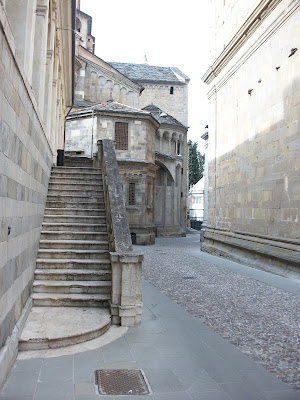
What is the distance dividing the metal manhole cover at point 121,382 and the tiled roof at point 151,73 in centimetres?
3793

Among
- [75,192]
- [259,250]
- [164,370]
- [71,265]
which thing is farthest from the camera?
[259,250]

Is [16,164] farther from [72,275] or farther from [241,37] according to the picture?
[241,37]

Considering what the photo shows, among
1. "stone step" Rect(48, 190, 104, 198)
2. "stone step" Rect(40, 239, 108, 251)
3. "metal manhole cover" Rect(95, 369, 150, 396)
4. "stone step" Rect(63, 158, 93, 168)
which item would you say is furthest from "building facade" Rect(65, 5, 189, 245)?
"metal manhole cover" Rect(95, 369, 150, 396)

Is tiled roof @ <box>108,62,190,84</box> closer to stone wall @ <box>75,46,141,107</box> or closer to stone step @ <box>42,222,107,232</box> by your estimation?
stone wall @ <box>75,46,141,107</box>

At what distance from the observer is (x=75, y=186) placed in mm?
10234

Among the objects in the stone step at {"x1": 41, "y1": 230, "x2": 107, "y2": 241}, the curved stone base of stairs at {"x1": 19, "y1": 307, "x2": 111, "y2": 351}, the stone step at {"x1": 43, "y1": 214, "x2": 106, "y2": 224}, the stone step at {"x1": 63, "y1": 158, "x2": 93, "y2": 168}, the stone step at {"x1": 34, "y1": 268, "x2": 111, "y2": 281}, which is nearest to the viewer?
the curved stone base of stairs at {"x1": 19, "y1": 307, "x2": 111, "y2": 351}

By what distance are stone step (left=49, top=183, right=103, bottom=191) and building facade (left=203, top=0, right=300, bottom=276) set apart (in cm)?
567

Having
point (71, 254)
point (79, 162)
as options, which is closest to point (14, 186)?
point (71, 254)

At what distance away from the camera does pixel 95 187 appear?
10195 millimetres

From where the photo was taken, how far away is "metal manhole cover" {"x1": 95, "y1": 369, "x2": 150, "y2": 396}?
3668 mm

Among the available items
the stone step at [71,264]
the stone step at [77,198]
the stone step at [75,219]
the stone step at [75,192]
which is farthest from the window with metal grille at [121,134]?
the stone step at [71,264]

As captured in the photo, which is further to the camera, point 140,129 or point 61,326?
point 140,129

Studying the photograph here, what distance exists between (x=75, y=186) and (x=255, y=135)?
23.6ft

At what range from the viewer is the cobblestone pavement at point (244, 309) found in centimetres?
489
